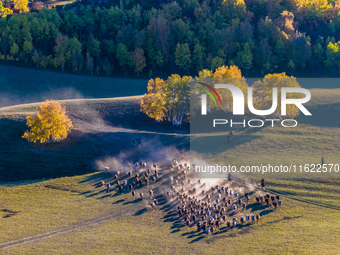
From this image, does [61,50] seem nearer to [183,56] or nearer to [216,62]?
[183,56]

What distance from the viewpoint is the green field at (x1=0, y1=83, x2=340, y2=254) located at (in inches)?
1829

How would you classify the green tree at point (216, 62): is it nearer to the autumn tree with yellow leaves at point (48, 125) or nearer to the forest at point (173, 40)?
the forest at point (173, 40)

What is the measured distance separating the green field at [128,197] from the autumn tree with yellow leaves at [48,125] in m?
2.08

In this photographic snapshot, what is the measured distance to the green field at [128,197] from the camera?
152 ft

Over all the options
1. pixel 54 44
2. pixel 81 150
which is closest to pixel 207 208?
pixel 81 150

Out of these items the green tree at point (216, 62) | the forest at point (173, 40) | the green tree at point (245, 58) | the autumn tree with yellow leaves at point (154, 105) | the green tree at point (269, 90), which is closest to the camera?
the autumn tree with yellow leaves at point (154, 105)

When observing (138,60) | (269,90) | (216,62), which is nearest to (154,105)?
(269,90)

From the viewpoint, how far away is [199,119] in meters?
94.2

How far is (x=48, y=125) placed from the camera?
73312 millimetres

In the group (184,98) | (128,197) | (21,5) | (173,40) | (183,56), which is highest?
(21,5)

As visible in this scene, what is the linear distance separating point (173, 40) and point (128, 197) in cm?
10730

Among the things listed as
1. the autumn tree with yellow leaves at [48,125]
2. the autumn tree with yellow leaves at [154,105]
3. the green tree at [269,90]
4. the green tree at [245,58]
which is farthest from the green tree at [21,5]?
the green tree at [269,90]

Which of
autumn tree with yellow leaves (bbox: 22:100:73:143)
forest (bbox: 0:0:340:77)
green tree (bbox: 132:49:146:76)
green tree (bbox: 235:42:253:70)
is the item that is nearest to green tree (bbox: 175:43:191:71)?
forest (bbox: 0:0:340:77)

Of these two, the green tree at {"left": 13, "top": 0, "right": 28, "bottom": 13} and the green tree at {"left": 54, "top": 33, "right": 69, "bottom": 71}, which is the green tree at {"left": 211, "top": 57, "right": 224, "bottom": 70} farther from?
the green tree at {"left": 13, "top": 0, "right": 28, "bottom": 13}
